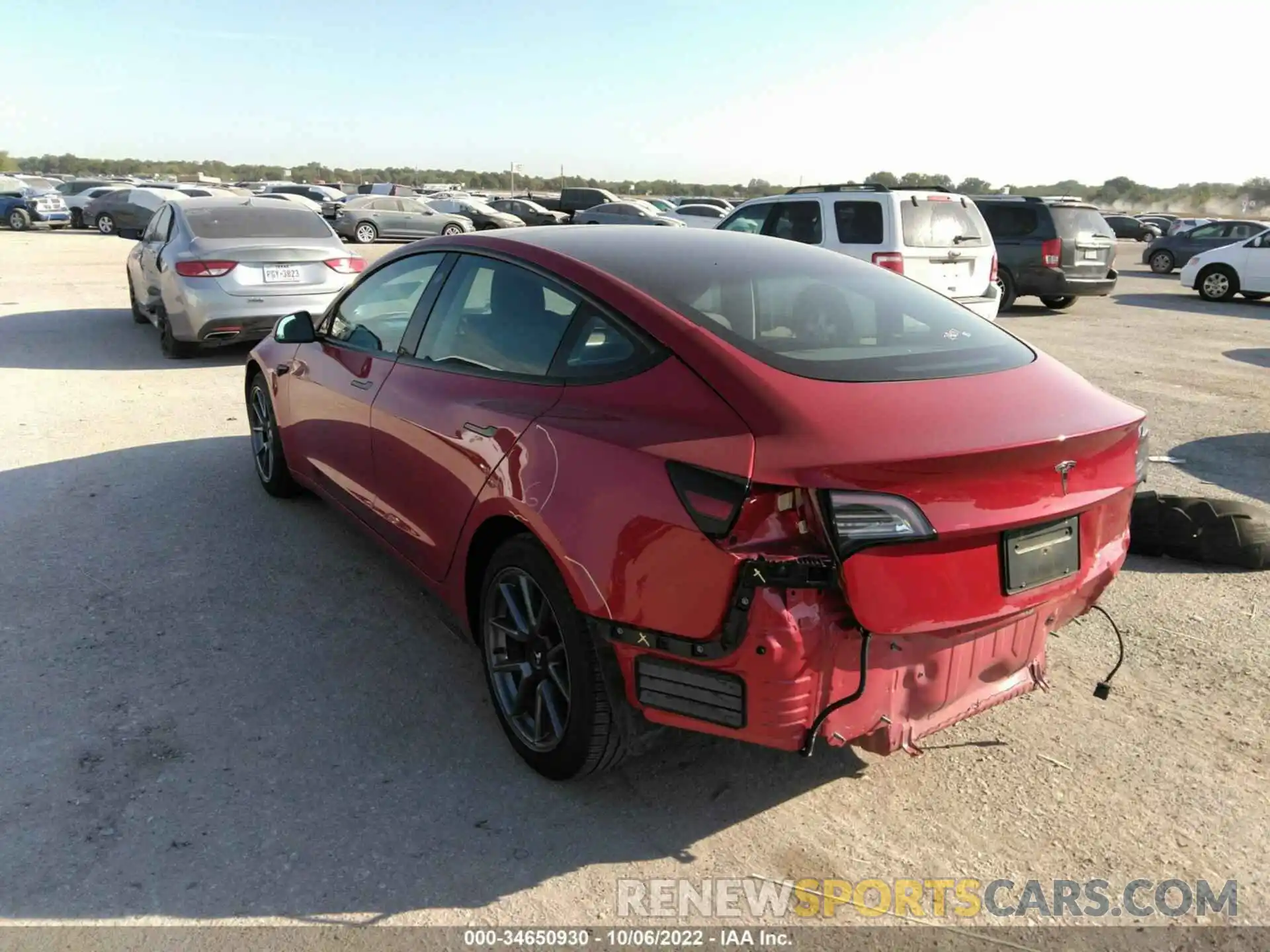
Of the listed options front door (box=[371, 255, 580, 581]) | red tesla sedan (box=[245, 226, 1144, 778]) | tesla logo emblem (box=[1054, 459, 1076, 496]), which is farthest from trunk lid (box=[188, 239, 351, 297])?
tesla logo emblem (box=[1054, 459, 1076, 496])

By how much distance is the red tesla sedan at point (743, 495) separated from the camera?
2.27 meters

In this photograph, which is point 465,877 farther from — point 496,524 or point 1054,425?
point 1054,425

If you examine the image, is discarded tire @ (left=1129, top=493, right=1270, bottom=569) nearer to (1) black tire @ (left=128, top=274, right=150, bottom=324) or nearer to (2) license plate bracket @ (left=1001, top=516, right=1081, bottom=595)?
(2) license plate bracket @ (left=1001, top=516, right=1081, bottom=595)

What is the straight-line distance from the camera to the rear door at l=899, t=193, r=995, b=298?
10.3 metres

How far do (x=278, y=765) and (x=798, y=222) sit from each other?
31.5ft

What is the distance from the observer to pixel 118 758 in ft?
9.89

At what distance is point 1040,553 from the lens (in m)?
2.47

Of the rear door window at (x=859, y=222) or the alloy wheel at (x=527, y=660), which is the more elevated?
the rear door window at (x=859, y=222)

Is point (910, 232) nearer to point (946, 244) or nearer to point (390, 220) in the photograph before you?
point (946, 244)

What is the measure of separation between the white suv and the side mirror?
6.35 meters

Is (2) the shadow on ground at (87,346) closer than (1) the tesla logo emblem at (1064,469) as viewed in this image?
No

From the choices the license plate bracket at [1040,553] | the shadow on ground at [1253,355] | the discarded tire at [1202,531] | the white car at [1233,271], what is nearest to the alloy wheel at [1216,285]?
the white car at [1233,271]

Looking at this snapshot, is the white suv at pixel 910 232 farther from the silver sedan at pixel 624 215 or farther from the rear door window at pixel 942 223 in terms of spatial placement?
the silver sedan at pixel 624 215

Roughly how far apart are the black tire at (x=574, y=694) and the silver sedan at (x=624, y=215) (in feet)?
76.6
